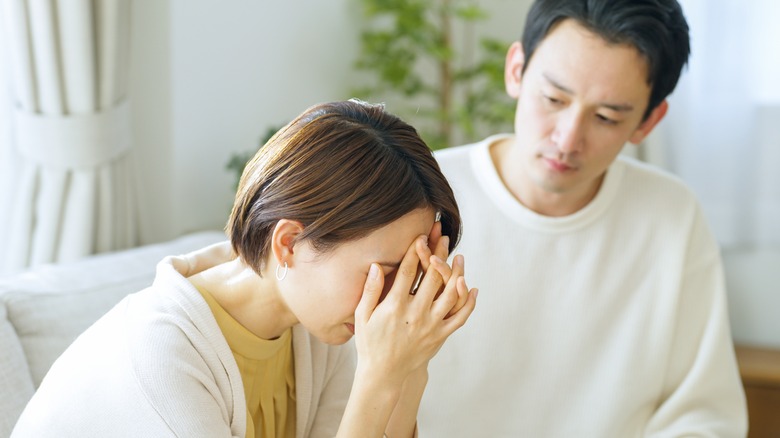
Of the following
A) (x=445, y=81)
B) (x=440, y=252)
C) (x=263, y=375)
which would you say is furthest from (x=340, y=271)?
(x=445, y=81)

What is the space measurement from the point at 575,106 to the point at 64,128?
4.02 feet

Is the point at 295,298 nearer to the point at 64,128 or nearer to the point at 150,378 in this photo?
the point at 150,378

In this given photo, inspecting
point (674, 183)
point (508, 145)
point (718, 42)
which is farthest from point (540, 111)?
point (718, 42)

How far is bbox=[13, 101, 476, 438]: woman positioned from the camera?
1267 millimetres

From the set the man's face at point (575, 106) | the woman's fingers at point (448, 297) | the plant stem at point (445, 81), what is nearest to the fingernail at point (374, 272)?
the woman's fingers at point (448, 297)

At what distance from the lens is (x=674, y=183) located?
6.76 ft

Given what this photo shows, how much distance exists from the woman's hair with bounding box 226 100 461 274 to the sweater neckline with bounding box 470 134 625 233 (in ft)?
2.09

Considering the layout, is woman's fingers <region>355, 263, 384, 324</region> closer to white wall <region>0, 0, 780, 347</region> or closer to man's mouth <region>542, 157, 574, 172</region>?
man's mouth <region>542, 157, 574, 172</region>

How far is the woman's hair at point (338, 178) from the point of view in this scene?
127cm

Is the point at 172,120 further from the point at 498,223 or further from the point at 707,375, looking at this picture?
the point at 707,375

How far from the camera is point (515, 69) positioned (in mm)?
1946

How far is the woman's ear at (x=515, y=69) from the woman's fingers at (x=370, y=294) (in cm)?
75

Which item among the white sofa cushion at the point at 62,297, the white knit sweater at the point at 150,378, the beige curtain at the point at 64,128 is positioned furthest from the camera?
the beige curtain at the point at 64,128

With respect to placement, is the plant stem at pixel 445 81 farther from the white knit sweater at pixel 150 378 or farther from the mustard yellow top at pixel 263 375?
the white knit sweater at pixel 150 378
